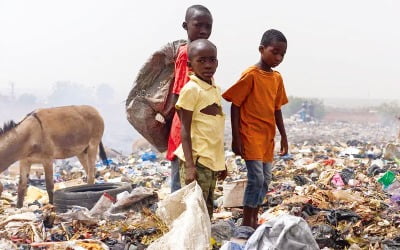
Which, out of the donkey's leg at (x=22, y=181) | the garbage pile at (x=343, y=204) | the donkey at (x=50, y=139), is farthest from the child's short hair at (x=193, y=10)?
the donkey's leg at (x=22, y=181)

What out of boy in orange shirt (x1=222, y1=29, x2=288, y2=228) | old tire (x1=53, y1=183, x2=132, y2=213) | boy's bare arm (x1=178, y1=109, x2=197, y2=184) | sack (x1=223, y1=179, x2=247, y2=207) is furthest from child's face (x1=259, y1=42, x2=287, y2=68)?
old tire (x1=53, y1=183, x2=132, y2=213)

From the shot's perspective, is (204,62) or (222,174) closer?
(204,62)

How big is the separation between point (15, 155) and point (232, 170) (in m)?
4.05

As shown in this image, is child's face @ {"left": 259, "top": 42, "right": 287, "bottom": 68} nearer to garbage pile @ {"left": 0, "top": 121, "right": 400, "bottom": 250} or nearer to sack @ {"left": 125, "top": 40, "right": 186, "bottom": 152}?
sack @ {"left": 125, "top": 40, "right": 186, "bottom": 152}

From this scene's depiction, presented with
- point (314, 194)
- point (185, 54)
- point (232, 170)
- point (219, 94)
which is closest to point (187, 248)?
point (219, 94)

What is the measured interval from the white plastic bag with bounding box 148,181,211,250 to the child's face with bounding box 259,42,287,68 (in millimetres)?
1251

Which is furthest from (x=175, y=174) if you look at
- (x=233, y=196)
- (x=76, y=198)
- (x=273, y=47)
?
(x=76, y=198)

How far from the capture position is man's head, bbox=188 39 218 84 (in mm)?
3465

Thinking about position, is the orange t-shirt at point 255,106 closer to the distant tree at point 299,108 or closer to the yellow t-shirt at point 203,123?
the yellow t-shirt at point 203,123

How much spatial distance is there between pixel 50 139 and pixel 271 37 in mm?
5192

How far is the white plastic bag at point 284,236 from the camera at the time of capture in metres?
2.94

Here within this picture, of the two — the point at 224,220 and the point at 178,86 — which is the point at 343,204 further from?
the point at 178,86

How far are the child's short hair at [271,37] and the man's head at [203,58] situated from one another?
642 millimetres

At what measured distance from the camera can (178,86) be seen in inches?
149
